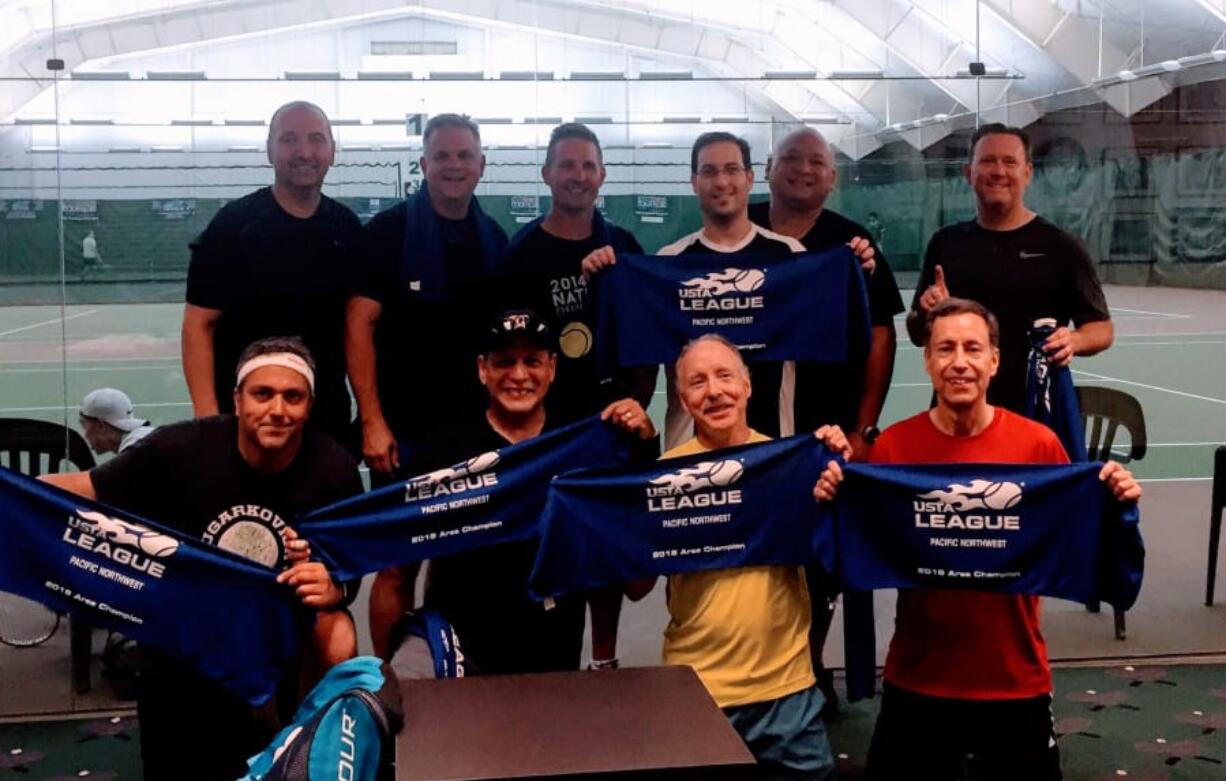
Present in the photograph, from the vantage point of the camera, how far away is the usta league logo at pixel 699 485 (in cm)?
358

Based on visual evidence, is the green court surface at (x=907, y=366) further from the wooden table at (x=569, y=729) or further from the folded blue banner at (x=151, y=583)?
the wooden table at (x=569, y=729)

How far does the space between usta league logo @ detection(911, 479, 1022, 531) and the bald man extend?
0.87 m

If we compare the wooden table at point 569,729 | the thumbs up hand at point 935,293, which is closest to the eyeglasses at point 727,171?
the thumbs up hand at point 935,293

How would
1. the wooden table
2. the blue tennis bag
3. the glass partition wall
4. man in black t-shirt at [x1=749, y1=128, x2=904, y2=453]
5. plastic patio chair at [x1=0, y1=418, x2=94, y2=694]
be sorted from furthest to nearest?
the glass partition wall, plastic patio chair at [x1=0, y1=418, x2=94, y2=694], man in black t-shirt at [x1=749, y1=128, x2=904, y2=453], the blue tennis bag, the wooden table

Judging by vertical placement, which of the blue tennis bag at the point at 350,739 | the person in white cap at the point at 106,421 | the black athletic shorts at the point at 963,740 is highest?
the person in white cap at the point at 106,421

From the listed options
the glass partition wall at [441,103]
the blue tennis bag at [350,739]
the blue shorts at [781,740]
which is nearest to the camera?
the blue tennis bag at [350,739]

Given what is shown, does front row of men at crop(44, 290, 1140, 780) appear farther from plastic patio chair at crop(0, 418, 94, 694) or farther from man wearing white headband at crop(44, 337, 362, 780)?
plastic patio chair at crop(0, 418, 94, 694)

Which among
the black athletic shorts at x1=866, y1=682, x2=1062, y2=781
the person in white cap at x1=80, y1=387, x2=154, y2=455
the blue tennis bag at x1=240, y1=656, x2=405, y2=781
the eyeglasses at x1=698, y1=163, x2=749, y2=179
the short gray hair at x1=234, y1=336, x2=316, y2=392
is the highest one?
the eyeglasses at x1=698, y1=163, x2=749, y2=179

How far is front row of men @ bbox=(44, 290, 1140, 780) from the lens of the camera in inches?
134

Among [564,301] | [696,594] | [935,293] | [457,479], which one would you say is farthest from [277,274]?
[935,293]

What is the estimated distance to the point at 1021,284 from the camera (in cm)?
435

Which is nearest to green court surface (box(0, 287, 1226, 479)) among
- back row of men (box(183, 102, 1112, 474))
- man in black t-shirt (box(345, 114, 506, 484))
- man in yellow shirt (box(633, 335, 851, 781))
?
back row of men (box(183, 102, 1112, 474))

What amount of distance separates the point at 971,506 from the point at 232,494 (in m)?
2.03

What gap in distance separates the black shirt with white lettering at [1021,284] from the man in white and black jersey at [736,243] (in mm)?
384
